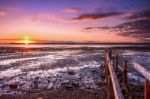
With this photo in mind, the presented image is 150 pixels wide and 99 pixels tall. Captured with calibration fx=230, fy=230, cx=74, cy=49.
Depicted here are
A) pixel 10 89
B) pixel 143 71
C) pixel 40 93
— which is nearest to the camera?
pixel 143 71

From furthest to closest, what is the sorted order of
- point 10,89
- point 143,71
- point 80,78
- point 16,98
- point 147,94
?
point 80,78, point 10,89, point 16,98, point 147,94, point 143,71

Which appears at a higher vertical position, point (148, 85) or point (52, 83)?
point (148, 85)

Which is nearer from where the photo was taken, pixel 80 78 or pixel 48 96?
pixel 48 96

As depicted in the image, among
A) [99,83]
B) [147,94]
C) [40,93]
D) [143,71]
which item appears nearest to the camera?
[143,71]

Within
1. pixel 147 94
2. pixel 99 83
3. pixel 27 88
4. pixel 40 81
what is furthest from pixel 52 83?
pixel 147 94

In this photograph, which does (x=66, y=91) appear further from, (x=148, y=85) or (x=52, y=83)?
(x=148, y=85)

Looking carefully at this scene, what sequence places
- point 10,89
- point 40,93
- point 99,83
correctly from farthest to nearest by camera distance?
point 99,83, point 10,89, point 40,93

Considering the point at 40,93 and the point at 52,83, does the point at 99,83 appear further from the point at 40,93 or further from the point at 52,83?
the point at 40,93

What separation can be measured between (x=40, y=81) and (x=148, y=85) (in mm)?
11370

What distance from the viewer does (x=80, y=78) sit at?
53.8 ft

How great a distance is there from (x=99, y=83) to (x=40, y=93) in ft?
13.8

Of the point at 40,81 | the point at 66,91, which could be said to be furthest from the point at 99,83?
the point at 40,81

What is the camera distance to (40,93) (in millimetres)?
12023

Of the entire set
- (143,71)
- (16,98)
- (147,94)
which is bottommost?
(16,98)
